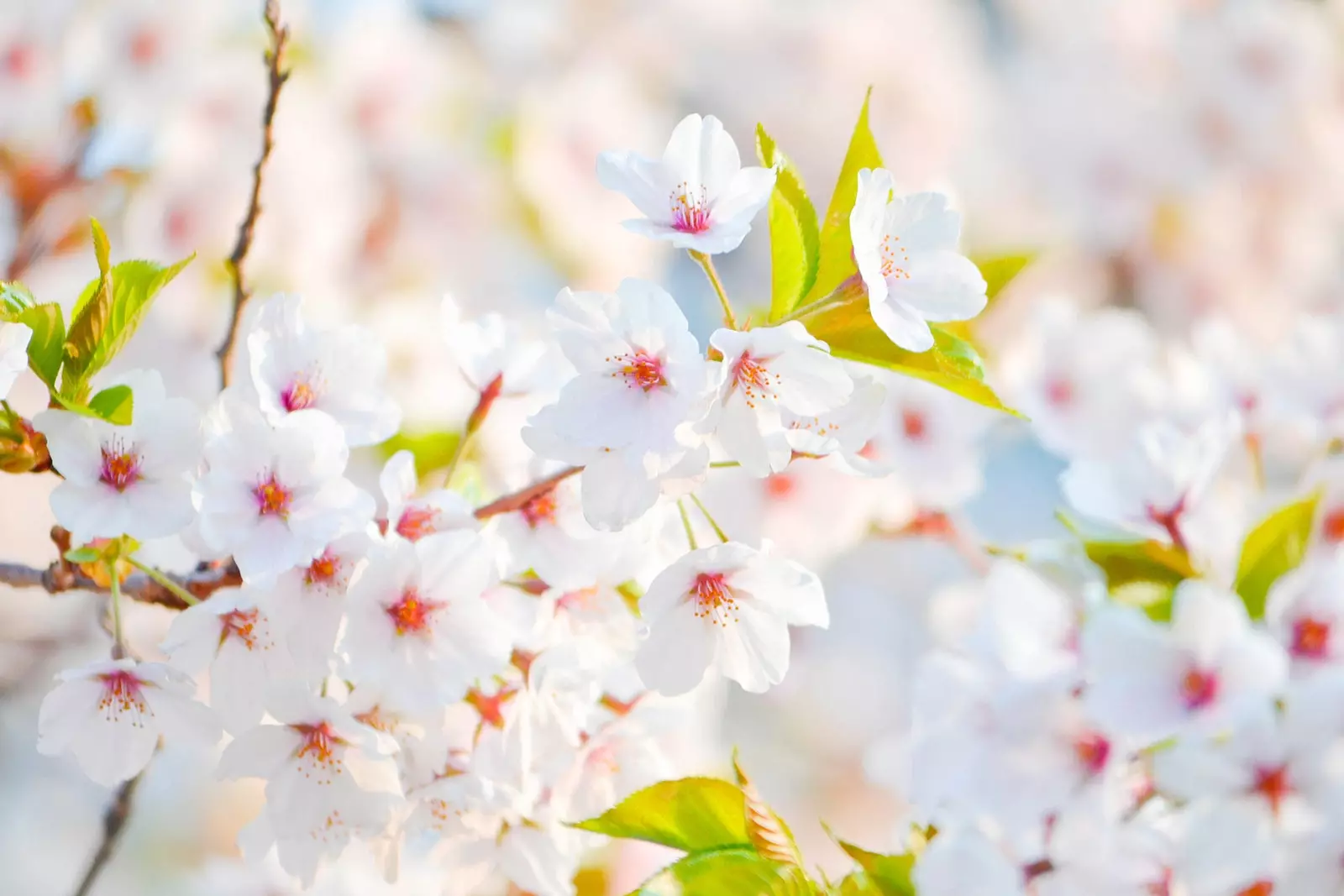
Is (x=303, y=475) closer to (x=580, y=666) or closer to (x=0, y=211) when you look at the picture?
(x=580, y=666)

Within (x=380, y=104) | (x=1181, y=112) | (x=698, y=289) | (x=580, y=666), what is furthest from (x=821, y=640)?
(x=580, y=666)

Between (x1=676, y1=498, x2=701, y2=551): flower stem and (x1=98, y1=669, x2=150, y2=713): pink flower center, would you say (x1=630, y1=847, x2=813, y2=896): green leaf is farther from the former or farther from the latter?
(x1=98, y1=669, x2=150, y2=713): pink flower center

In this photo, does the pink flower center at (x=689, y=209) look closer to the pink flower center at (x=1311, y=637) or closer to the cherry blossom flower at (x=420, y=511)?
the cherry blossom flower at (x=420, y=511)

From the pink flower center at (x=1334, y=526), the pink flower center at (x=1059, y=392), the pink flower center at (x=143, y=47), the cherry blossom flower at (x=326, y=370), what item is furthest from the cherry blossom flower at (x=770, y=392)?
the pink flower center at (x=143, y=47)

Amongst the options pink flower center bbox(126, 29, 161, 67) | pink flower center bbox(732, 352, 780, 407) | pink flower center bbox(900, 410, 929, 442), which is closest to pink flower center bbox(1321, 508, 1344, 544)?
pink flower center bbox(900, 410, 929, 442)

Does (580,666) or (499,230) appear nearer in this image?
(580,666)

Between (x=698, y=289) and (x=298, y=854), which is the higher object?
(x=298, y=854)

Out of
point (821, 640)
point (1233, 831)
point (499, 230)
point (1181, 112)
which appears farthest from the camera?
point (821, 640)
